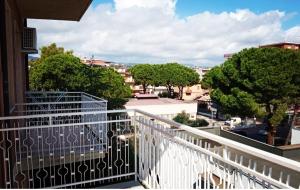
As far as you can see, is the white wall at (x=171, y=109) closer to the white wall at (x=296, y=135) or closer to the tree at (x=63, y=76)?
the tree at (x=63, y=76)

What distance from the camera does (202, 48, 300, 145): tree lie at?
20594mm

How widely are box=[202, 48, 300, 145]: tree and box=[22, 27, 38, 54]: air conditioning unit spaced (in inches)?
659

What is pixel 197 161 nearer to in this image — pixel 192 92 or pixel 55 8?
pixel 55 8

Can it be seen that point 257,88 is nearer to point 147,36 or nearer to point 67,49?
point 67,49

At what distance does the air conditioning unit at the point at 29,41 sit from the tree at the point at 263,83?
16.7 meters

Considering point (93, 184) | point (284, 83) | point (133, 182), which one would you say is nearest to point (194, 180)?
point (133, 182)

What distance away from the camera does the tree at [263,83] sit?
2059cm

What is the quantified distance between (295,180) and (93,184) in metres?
6.41

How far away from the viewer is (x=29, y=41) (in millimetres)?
8219

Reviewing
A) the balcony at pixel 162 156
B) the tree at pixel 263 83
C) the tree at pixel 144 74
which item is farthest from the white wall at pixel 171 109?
the balcony at pixel 162 156

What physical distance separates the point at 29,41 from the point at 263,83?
16886 millimetres

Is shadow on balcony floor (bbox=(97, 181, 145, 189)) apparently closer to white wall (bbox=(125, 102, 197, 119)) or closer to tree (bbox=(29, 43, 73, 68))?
tree (bbox=(29, 43, 73, 68))

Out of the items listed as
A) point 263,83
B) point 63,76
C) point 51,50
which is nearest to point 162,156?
point 63,76

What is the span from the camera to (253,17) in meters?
112
